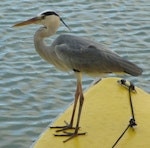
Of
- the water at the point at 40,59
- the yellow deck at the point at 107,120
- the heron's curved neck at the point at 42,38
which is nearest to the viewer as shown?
the yellow deck at the point at 107,120

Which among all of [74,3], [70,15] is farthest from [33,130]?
[74,3]

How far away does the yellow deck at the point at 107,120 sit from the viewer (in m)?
4.43

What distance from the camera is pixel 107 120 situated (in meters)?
4.71

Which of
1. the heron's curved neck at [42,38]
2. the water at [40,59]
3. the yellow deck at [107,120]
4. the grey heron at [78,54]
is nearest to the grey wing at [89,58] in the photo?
the grey heron at [78,54]

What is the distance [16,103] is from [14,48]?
1341 millimetres

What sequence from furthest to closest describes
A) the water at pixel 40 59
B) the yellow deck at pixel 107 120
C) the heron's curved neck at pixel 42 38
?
the water at pixel 40 59 < the heron's curved neck at pixel 42 38 < the yellow deck at pixel 107 120

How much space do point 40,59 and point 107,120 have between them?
2365 millimetres

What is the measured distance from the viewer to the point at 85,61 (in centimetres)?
452

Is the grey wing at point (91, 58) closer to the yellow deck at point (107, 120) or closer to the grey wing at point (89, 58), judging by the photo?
the grey wing at point (89, 58)

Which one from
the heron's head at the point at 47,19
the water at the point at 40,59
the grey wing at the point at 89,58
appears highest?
the heron's head at the point at 47,19

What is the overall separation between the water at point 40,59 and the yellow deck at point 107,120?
71cm

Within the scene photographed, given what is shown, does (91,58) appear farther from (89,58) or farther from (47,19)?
(47,19)

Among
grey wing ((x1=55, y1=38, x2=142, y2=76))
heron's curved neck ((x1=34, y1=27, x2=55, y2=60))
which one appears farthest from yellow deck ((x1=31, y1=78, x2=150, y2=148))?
heron's curved neck ((x1=34, y1=27, x2=55, y2=60))

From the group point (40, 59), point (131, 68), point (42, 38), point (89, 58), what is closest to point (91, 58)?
point (89, 58)
